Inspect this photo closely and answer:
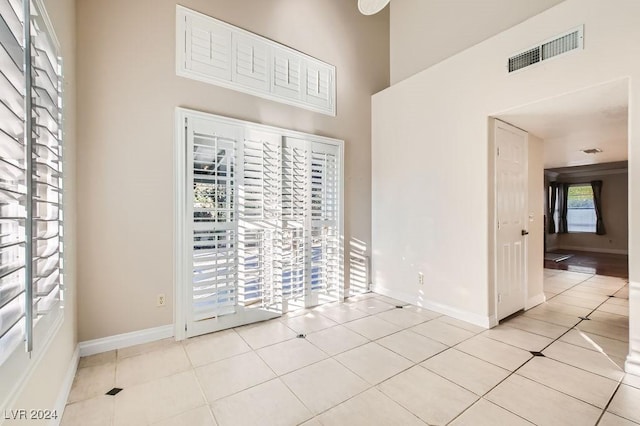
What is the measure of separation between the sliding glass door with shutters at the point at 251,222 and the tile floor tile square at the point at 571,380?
227 cm

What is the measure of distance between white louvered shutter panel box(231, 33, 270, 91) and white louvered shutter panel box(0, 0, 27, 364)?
7.20 feet

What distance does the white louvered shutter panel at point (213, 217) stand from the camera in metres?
2.88

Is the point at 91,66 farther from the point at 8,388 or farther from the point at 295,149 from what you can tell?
the point at 8,388

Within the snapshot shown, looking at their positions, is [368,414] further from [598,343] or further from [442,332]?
[598,343]

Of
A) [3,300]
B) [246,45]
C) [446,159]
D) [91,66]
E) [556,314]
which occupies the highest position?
[246,45]

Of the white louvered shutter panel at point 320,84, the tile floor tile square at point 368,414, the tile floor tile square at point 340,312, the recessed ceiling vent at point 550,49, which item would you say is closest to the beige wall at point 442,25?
the recessed ceiling vent at point 550,49

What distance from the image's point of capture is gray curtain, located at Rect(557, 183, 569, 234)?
9.60 metres

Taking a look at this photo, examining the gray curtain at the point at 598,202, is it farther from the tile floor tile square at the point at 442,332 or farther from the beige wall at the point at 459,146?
the tile floor tile square at the point at 442,332

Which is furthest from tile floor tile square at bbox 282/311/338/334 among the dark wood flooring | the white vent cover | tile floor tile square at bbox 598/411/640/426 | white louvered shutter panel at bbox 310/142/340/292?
the dark wood flooring

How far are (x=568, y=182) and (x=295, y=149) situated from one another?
34.3 feet

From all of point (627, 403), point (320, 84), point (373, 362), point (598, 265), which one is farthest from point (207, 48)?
point (598, 265)

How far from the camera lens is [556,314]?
3469 mm

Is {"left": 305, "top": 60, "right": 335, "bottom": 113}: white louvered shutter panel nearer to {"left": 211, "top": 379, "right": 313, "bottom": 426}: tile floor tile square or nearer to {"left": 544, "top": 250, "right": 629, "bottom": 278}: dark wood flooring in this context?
{"left": 211, "top": 379, "right": 313, "bottom": 426}: tile floor tile square

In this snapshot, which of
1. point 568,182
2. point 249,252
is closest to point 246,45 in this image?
point 249,252
